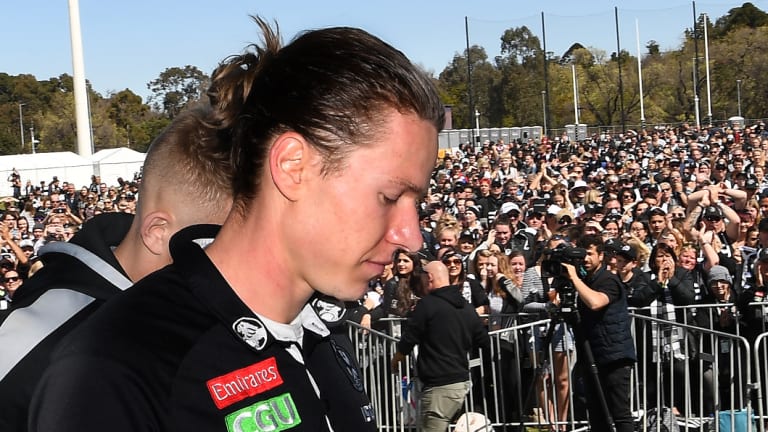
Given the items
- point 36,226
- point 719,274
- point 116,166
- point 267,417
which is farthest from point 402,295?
point 116,166

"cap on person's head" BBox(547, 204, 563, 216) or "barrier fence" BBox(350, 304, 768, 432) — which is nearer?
"barrier fence" BBox(350, 304, 768, 432)

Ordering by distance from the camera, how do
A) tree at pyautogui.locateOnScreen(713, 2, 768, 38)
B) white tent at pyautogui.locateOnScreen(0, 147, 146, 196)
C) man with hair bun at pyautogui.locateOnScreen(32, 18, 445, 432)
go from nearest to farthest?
man with hair bun at pyautogui.locateOnScreen(32, 18, 445, 432) < white tent at pyautogui.locateOnScreen(0, 147, 146, 196) < tree at pyautogui.locateOnScreen(713, 2, 768, 38)

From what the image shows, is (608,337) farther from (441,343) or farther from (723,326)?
(723,326)

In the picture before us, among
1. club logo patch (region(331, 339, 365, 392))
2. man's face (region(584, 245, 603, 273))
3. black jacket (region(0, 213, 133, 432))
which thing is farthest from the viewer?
man's face (region(584, 245, 603, 273))

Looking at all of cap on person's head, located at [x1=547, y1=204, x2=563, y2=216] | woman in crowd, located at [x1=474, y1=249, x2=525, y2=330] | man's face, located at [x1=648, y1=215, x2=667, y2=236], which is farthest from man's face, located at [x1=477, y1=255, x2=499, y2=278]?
cap on person's head, located at [x1=547, y1=204, x2=563, y2=216]

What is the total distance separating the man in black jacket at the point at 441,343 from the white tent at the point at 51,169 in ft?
120

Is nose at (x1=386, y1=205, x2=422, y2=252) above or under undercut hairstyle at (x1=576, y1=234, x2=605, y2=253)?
above

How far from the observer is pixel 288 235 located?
1.40 meters

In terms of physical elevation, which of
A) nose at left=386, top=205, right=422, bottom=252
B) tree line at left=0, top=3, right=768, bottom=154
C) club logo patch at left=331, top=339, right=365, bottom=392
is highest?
tree line at left=0, top=3, right=768, bottom=154

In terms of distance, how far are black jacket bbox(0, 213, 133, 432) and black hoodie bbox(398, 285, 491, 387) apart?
468 cm

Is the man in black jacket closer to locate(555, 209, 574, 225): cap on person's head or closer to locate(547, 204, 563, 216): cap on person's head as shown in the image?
locate(555, 209, 574, 225): cap on person's head

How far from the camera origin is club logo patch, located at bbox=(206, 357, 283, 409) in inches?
48.9

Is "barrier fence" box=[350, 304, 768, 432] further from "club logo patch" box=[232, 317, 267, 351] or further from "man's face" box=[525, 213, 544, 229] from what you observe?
"club logo patch" box=[232, 317, 267, 351]

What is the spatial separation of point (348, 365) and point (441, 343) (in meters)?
5.06
